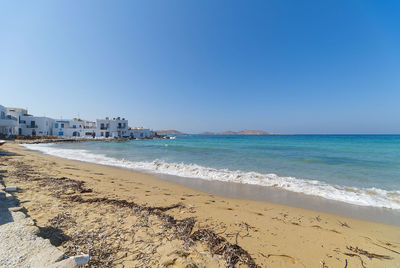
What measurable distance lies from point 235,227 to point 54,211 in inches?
155

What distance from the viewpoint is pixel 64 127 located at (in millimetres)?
53500

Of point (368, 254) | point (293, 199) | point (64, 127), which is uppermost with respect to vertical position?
point (64, 127)

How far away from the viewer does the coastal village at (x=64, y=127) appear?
142 ft

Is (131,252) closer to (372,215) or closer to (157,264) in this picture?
(157,264)

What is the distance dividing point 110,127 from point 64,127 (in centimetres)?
1408

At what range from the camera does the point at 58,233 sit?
264 cm

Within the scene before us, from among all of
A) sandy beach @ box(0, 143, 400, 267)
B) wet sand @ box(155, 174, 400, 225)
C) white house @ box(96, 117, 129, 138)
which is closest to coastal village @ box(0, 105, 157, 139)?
white house @ box(96, 117, 129, 138)

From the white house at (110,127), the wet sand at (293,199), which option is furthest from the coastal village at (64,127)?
the wet sand at (293,199)

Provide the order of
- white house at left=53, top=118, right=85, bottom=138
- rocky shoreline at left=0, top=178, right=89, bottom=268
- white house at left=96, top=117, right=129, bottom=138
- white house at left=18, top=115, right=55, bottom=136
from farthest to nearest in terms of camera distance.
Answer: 1. white house at left=96, top=117, right=129, bottom=138
2. white house at left=53, top=118, right=85, bottom=138
3. white house at left=18, top=115, right=55, bottom=136
4. rocky shoreline at left=0, top=178, right=89, bottom=268

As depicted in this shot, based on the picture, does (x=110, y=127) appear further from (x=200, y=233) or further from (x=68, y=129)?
(x=200, y=233)

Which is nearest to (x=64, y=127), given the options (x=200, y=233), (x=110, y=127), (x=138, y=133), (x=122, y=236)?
(x=110, y=127)

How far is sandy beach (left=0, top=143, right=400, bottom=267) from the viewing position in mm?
2320

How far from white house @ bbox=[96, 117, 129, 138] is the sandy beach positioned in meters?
59.4

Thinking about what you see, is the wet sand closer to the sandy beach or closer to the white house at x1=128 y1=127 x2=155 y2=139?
the sandy beach
